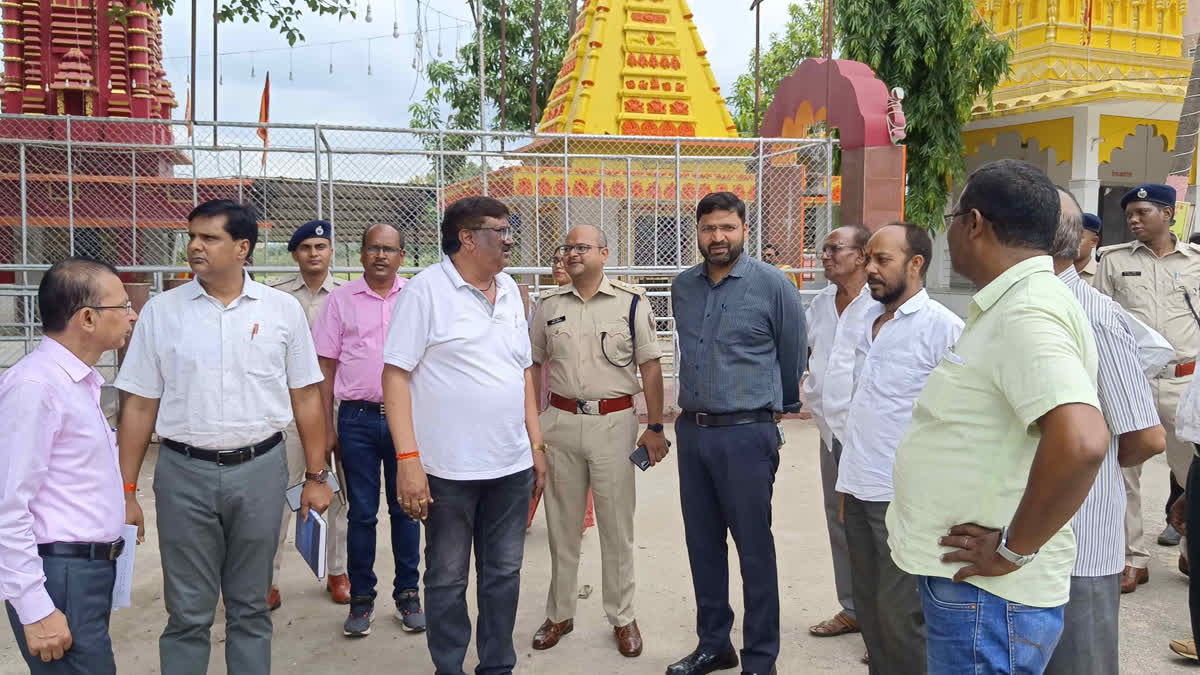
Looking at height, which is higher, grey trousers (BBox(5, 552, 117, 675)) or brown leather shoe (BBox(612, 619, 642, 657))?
grey trousers (BBox(5, 552, 117, 675))

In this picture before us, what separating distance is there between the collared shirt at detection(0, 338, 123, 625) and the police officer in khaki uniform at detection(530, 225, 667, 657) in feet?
6.51

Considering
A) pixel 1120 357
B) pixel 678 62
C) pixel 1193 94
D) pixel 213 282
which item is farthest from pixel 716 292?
pixel 678 62

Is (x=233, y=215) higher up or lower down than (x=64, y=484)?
higher up

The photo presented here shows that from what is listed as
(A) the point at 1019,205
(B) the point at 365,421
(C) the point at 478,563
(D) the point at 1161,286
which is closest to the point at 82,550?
(C) the point at 478,563

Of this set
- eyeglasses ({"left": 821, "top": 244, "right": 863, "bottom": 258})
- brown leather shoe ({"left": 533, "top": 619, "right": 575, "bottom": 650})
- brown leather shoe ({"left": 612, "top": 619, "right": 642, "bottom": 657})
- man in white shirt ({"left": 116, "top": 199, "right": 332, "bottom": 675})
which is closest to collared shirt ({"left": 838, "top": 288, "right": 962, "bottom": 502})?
eyeglasses ({"left": 821, "top": 244, "right": 863, "bottom": 258})

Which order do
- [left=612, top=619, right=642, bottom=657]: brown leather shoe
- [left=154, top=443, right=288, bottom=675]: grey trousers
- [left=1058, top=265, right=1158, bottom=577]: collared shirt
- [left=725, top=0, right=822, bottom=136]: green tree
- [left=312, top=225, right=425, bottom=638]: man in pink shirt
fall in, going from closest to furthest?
[left=1058, top=265, right=1158, bottom=577]: collared shirt → [left=154, top=443, right=288, bottom=675]: grey trousers → [left=612, top=619, right=642, bottom=657]: brown leather shoe → [left=312, top=225, right=425, bottom=638]: man in pink shirt → [left=725, top=0, right=822, bottom=136]: green tree

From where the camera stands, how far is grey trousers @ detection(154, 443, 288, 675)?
293 centimetres

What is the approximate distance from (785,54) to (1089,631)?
25945 mm

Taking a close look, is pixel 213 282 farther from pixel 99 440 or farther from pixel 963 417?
pixel 963 417

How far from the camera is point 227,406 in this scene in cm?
297

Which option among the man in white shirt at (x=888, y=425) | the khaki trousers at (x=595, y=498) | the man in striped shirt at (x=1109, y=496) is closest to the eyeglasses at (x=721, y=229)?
the man in white shirt at (x=888, y=425)

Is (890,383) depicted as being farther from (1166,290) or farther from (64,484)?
(1166,290)

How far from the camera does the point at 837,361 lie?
12.5 ft

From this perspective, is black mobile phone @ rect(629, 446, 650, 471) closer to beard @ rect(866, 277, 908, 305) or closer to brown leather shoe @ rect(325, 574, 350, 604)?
beard @ rect(866, 277, 908, 305)
